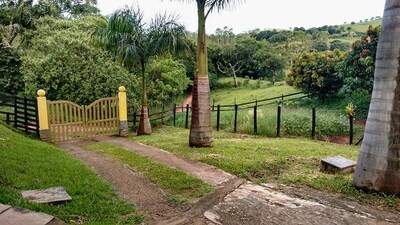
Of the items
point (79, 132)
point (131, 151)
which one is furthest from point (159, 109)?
point (131, 151)

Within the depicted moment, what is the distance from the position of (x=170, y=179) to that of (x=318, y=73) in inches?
630

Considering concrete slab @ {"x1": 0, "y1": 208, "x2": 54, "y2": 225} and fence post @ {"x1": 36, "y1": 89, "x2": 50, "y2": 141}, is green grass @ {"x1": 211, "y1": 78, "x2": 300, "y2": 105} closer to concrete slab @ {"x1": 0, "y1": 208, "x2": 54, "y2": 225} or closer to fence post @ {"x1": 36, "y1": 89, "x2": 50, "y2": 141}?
fence post @ {"x1": 36, "y1": 89, "x2": 50, "y2": 141}

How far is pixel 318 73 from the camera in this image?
65.0ft

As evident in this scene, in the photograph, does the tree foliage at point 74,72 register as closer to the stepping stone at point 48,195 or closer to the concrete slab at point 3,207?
the stepping stone at point 48,195

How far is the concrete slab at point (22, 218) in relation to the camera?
3400mm

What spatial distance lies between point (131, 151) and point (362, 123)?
30.1ft

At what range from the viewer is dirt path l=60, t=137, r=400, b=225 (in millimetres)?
4207

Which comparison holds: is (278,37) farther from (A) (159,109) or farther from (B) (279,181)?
(B) (279,181)

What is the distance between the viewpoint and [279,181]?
5730 mm

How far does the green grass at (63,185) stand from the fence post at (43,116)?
356cm

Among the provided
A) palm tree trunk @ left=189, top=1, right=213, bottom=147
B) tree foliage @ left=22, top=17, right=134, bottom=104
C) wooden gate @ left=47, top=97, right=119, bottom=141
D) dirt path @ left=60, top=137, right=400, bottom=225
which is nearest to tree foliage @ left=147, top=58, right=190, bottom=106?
tree foliage @ left=22, top=17, right=134, bottom=104

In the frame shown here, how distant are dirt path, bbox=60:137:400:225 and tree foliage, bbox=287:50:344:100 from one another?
15.2 metres

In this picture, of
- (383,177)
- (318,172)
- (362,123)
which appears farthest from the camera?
(362,123)

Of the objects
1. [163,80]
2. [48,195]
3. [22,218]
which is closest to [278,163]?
[48,195]
